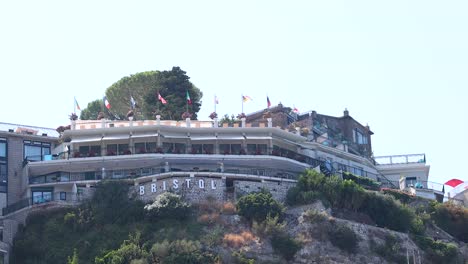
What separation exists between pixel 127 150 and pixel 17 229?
35.5 feet

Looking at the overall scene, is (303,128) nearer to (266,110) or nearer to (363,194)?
(266,110)

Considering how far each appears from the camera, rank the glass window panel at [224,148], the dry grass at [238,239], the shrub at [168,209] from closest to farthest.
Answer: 1. the dry grass at [238,239]
2. the shrub at [168,209]
3. the glass window panel at [224,148]

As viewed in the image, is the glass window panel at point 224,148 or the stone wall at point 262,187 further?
the glass window panel at point 224,148

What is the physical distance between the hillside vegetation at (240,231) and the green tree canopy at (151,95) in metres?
17.7

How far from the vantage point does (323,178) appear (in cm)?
8906

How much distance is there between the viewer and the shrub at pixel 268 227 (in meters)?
83.0

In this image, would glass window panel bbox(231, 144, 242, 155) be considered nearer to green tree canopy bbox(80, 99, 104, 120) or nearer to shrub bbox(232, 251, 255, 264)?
shrub bbox(232, 251, 255, 264)

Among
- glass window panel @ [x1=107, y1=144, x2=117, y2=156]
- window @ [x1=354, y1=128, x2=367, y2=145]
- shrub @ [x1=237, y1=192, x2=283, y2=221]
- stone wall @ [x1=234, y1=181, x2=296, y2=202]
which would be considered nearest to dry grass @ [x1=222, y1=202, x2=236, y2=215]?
shrub @ [x1=237, y1=192, x2=283, y2=221]

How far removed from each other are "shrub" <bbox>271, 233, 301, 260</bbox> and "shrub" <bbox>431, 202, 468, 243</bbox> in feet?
51.4

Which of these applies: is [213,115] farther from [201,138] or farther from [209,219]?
[209,219]

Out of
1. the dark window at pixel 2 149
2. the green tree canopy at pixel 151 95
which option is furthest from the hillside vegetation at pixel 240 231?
the green tree canopy at pixel 151 95

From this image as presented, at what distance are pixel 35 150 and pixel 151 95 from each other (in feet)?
46.4

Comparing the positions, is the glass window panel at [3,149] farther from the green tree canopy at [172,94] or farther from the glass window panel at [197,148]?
the green tree canopy at [172,94]

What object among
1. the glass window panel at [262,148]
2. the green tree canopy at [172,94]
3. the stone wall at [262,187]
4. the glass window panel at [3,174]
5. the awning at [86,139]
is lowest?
the stone wall at [262,187]
